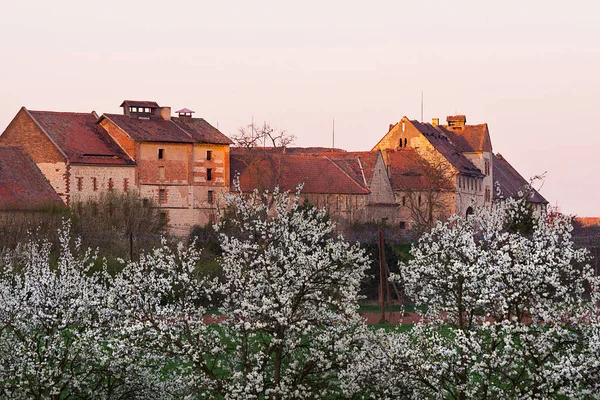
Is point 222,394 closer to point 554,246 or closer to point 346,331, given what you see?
point 346,331

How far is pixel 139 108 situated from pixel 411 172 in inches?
873

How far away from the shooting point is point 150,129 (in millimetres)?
74750

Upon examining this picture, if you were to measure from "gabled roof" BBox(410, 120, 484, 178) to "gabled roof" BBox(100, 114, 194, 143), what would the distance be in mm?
23289

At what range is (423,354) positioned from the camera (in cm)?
1484

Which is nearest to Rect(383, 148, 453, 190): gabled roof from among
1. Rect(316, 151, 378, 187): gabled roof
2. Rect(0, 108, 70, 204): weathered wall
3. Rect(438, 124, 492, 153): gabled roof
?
Rect(316, 151, 378, 187): gabled roof

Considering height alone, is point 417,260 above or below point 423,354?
above

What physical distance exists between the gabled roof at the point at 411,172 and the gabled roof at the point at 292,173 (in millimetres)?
6578

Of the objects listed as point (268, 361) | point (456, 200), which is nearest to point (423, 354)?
point (268, 361)

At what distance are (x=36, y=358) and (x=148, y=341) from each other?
5.89 ft

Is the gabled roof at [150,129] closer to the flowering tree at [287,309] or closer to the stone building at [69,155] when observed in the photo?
the stone building at [69,155]

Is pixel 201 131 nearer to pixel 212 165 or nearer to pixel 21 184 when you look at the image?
pixel 212 165

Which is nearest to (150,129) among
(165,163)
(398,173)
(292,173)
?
(165,163)

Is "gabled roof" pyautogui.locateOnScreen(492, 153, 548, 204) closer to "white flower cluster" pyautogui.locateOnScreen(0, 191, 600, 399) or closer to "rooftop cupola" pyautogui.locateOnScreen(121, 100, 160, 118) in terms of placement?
"rooftop cupola" pyautogui.locateOnScreen(121, 100, 160, 118)

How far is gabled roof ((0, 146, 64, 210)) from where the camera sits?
56.8 m
